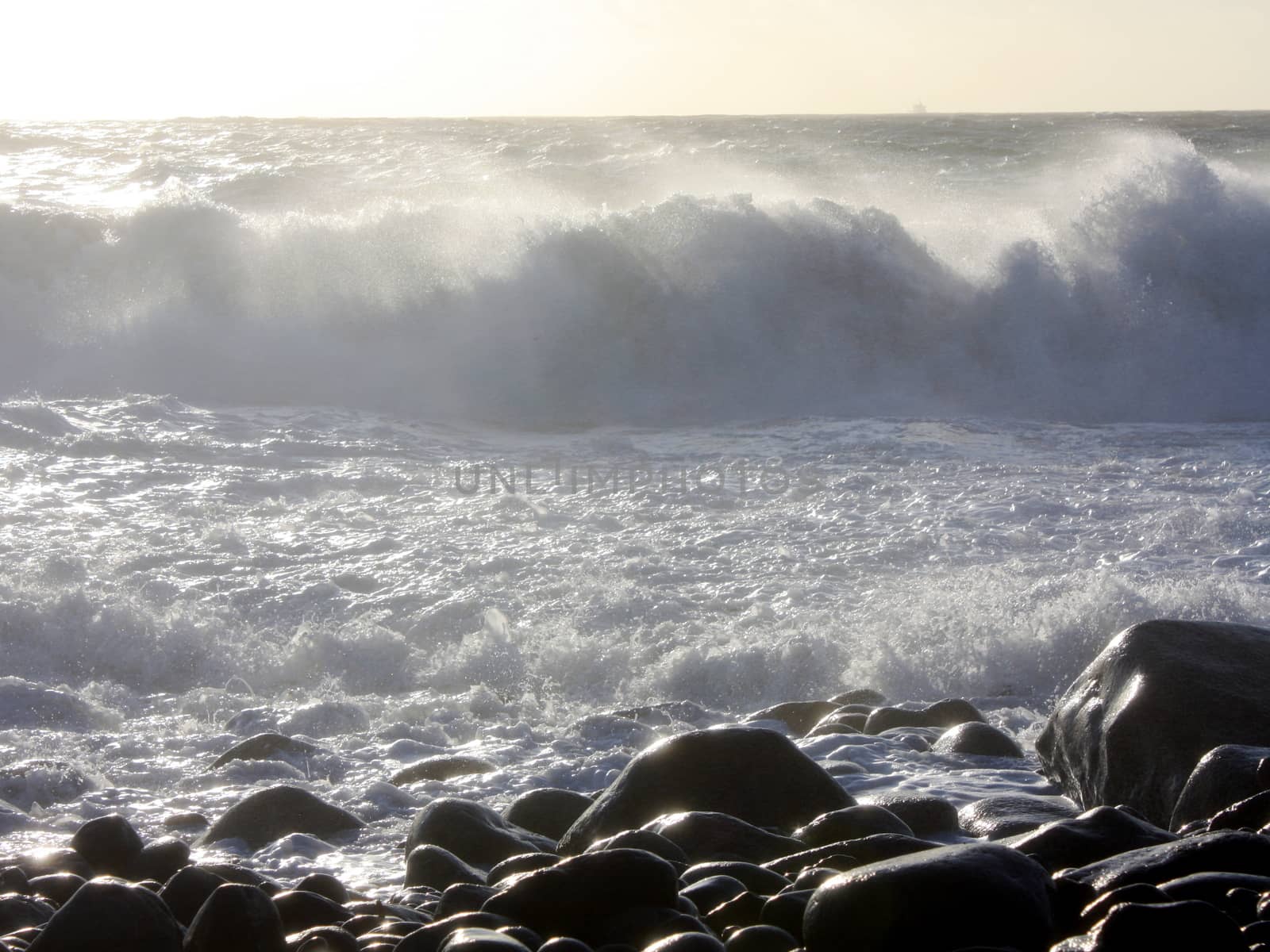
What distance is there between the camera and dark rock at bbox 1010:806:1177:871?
9.58 ft

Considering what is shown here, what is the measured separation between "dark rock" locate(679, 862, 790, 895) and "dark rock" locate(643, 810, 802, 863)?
25 cm

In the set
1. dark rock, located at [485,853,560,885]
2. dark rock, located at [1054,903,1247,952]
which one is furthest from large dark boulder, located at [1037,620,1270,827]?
dark rock, located at [485,853,560,885]

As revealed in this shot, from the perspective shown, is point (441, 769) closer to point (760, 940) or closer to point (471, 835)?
point (471, 835)

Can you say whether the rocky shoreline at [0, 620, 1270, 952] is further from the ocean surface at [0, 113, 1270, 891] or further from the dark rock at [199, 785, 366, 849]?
the ocean surface at [0, 113, 1270, 891]

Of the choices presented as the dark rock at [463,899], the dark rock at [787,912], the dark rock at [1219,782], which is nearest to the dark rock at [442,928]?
the dark rock at [463,899]

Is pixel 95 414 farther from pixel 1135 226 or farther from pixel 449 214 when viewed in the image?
pixel 1135 226

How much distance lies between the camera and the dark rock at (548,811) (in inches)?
145

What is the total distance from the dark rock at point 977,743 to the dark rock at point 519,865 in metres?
1.78

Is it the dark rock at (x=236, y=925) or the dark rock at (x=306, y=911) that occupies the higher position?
the dark rock at (x=236, y=925)

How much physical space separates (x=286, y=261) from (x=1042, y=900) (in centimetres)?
1246

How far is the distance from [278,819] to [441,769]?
70 cm

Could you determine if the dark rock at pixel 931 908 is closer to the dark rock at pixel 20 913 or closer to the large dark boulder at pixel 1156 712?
the large dark boulder at pixel 1156 712

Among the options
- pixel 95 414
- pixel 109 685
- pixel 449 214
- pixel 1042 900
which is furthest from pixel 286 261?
pixel 1042 900

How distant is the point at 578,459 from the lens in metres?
10.0
